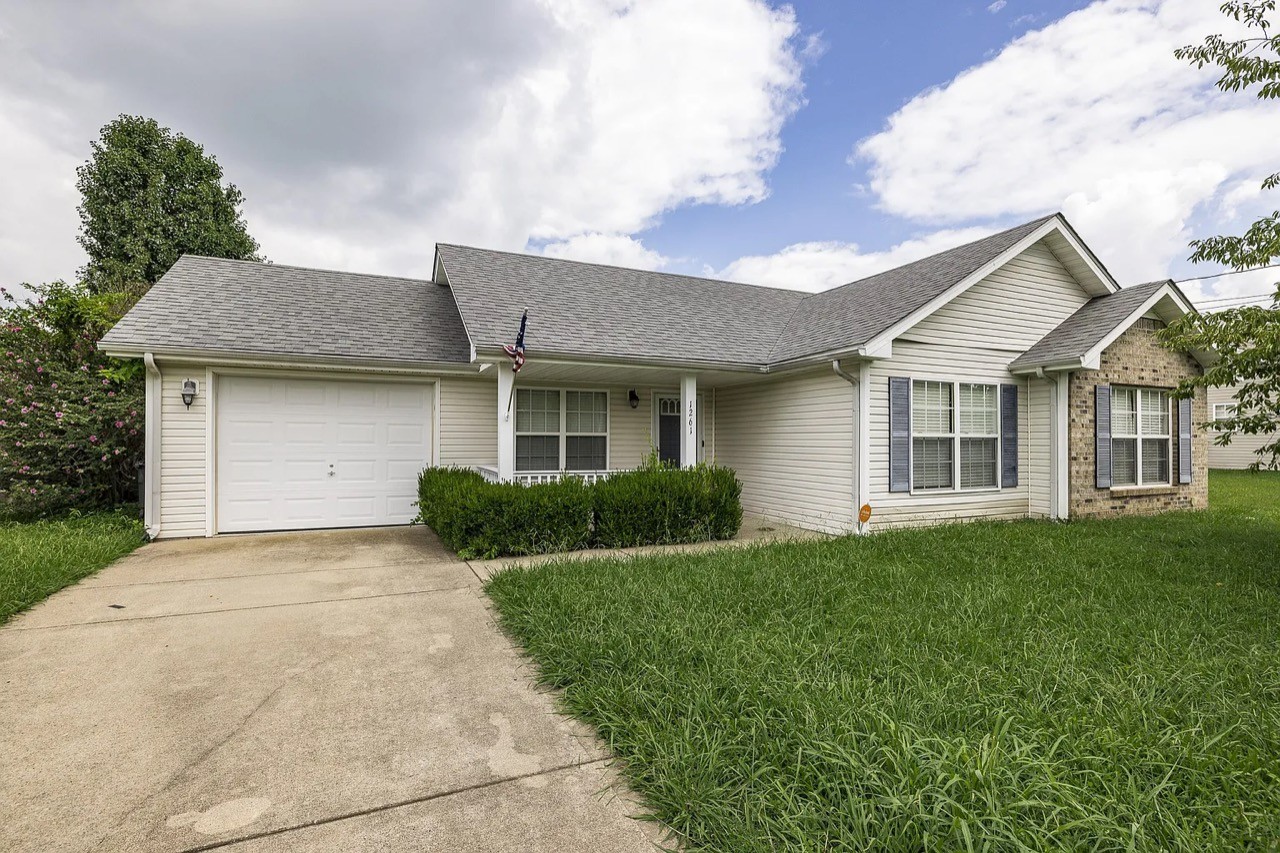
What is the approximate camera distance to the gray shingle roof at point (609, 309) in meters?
8.82

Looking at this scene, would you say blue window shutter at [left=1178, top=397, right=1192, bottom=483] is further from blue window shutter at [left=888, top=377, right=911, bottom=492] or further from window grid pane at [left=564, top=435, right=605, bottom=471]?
window grid pane at [left=564, top=435, right=605, bottom=471]

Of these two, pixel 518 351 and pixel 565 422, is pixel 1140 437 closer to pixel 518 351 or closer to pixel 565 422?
pixel 565 422

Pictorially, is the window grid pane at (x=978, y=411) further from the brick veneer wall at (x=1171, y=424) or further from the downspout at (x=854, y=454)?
the downspout at (x=854, y=454)

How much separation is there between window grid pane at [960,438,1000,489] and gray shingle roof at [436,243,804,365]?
11.6 ft

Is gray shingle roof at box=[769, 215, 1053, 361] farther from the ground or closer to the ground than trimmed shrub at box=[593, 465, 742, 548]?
farther from the ground

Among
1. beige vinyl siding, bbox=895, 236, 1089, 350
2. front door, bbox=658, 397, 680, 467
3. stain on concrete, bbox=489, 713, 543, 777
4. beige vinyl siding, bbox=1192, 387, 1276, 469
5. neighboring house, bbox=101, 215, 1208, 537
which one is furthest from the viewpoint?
beige vinyl siding, bbox=1192, 387, 1276, 469

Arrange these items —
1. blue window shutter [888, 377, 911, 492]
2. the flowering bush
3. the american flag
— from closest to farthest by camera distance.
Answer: the american flag
blue window shutter [888, 377, 911, 492]
the flowering bush

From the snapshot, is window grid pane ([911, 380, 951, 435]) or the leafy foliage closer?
the leafy foliage

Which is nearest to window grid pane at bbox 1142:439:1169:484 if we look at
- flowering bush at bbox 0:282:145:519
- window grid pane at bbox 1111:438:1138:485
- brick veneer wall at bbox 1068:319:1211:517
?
brick veneer wall at bbox 1068:319:1211:517

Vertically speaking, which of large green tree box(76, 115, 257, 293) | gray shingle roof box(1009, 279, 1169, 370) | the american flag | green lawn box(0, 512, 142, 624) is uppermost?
large green tree box(76, 115, 257, 293)

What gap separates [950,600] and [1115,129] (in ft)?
37.6

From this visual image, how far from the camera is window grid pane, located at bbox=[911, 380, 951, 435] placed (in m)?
8.84

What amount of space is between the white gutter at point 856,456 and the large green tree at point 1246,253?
3519mm

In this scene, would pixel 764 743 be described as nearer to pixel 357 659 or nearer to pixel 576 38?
pixel 357 659
